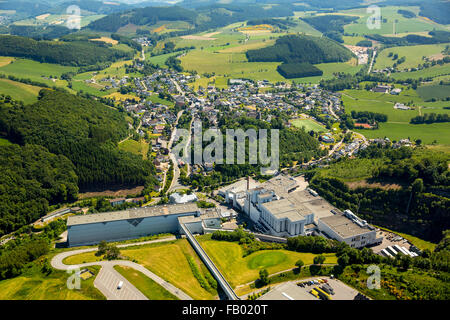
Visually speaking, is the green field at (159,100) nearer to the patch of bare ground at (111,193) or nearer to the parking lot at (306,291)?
the patch of bare ground at (111,193)

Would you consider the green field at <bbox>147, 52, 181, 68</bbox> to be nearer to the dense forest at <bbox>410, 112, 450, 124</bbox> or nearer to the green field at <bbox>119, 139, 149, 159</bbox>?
the green field at <bbox>119, 139, 149, 159</bbox>

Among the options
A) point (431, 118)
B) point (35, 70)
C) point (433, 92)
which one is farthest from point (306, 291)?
point (35, 70)

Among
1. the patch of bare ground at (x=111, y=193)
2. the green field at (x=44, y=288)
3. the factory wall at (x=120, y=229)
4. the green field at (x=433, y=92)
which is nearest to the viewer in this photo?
the green field at (x=44, y=288)

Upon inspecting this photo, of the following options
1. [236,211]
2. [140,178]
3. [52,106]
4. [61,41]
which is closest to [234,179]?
[236,211]

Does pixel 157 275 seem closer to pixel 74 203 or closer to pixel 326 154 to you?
pixel 74 203

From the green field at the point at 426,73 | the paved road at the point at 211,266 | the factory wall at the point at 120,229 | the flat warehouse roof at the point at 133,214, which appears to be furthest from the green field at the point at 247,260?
the green field at the point at 426,73
